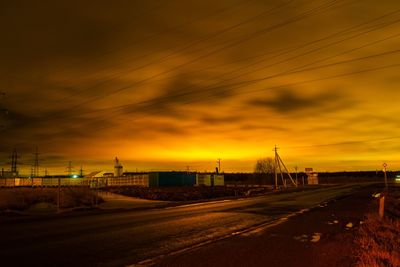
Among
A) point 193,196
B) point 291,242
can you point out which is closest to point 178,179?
point 193,196

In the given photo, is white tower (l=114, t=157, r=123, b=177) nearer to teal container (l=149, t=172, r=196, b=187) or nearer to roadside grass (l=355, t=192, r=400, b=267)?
teal container (l=149, t=172, r=196, b=187)

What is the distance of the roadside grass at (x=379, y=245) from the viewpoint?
8055 mm

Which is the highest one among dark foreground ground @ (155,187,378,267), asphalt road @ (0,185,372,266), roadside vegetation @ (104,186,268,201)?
roadside vegetation @ (104,186,268,201)

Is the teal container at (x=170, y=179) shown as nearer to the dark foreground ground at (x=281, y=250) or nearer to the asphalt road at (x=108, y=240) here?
the asphalt road at (x=108, y=240)

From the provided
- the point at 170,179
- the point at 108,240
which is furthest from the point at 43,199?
the point at 170,179

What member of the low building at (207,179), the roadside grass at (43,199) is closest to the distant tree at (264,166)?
the low building at (207,179)

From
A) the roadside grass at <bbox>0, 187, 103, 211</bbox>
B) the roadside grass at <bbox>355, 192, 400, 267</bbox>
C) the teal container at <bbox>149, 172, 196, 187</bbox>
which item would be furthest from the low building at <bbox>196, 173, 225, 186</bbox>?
the roadside grass at <bbox>355, 192, 400, 267</bbox>

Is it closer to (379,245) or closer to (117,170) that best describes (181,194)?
(379,245)

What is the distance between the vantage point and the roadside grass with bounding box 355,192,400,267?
8.05m

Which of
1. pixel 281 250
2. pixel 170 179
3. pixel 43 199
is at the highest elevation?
pixel 170 179

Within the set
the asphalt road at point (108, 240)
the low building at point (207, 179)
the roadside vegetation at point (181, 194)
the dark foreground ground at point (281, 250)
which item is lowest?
the dark foreground ground at point (281, 250)

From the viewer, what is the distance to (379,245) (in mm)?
10156

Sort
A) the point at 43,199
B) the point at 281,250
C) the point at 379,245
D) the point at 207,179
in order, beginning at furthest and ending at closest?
1. the point at 207,179
2. the point at 43,199
3. the point at 281,250
4. the point at 379,245

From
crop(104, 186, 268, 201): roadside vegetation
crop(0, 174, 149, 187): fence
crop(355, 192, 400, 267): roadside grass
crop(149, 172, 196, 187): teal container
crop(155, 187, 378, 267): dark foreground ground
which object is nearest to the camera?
crop(355, 192, 400, 267): roadside grass
